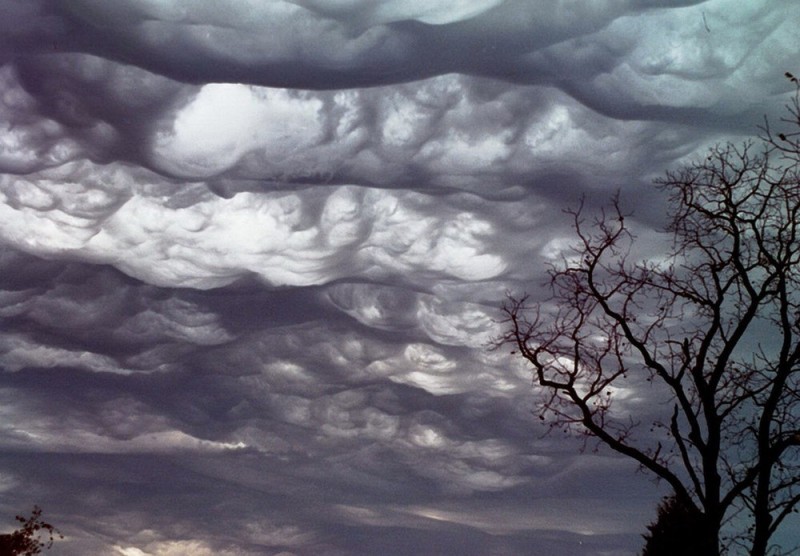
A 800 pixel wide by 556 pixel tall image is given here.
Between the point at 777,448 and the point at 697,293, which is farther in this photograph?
the point at 697,293

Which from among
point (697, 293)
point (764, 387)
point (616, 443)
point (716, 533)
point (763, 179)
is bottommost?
point (716, 533)

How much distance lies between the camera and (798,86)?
15.0 metres

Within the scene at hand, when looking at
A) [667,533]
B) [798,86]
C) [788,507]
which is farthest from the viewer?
[667,533]

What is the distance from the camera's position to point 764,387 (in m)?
17.0

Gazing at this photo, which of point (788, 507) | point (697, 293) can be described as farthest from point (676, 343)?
point (788, 507)

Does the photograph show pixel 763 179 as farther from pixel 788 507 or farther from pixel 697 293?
pixel 788 507

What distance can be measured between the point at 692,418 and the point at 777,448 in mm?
1683

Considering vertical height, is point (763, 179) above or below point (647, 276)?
above

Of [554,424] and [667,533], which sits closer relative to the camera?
[554,424]

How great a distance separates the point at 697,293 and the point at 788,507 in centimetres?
487

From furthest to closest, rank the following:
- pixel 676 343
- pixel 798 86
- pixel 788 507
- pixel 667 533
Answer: pixel 667 533
pixel 676 343
pixel 788 507
pixel 798 86

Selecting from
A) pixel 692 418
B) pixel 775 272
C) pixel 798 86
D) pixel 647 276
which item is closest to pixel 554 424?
pixel 692 418

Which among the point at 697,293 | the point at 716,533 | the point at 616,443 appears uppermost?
the point at 697,293

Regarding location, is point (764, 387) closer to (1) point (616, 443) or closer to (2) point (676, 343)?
(2) point (676, 343)
